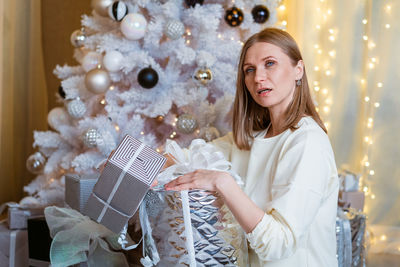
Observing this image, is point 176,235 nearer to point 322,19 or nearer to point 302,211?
point 302,211

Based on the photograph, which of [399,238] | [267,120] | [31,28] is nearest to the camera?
[267,120]

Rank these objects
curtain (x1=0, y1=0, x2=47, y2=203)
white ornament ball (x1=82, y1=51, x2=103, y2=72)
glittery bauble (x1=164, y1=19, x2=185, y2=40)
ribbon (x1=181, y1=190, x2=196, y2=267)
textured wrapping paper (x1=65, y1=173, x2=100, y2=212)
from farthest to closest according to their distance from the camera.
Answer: curtain (x1=0, y1=0, x2=47, y2=203), white ornament ball (x1=82, y1=51, x2=103, y2=72), glittery bauble (x1=164, y1=19, x2=185, y2=40), textured wrapping paper (x1=65, y1=173, x2=100, y2=212), ribbon (x1=181, y1=190, x2=196, y2=267)

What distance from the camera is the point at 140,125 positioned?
1827 mm

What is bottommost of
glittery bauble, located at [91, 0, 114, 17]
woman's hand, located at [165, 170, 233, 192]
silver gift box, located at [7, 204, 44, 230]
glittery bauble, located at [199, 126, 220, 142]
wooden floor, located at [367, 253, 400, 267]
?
wooden floor, located at [367, 253, 400, 267]

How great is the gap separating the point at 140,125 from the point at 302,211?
1.03 metres

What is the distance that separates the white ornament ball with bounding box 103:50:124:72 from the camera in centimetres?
180

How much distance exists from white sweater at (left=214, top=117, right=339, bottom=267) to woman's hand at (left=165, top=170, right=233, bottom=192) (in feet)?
0.43

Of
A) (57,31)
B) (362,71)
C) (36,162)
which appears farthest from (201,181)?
(57,31)

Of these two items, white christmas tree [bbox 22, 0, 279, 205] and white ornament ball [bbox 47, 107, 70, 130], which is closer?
white christmas tree [bbox 22, 0, 279, 205]

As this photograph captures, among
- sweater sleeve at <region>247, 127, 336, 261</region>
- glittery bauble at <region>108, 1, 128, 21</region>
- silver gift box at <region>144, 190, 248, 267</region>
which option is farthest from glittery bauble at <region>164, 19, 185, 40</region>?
silver gift box at <region>144, 190, 248, 267</region>

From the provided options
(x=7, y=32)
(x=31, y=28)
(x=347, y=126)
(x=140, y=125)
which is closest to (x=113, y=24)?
(x=140, y=125)

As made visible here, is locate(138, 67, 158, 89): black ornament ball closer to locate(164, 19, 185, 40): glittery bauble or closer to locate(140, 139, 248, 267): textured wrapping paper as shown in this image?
locate(164, 19, 185, 40): glittery bauble

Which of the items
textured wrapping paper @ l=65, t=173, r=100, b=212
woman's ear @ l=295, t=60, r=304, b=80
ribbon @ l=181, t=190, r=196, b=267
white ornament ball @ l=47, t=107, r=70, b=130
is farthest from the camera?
white ornament ball @ l=47, t=107, r=70, b=130

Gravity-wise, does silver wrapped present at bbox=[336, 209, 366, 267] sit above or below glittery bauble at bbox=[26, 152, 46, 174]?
below
